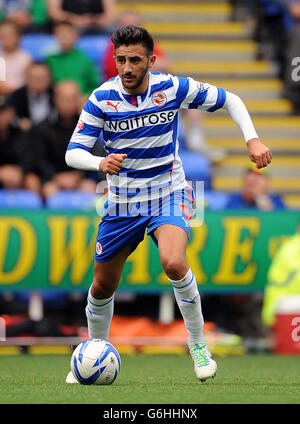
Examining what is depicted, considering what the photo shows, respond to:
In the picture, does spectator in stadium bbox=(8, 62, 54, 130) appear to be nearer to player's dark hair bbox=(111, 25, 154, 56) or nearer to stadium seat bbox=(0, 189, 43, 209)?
stadium seat bbox=(0, 189, 43, 209)

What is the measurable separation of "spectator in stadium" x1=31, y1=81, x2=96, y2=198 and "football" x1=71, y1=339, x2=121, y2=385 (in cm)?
475

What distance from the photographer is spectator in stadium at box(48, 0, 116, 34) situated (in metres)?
13.4

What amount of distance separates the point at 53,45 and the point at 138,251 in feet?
13.5

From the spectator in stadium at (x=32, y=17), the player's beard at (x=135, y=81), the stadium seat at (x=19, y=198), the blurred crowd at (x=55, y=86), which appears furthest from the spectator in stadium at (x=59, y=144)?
the player's beard at (x=135, y=81)

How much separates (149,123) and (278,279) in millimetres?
3966

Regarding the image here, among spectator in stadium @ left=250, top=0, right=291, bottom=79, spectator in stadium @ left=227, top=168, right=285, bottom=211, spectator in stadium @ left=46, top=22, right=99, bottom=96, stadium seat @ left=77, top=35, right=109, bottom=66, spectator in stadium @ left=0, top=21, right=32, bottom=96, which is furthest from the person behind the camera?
spectator in stadium @ left=250, top=0, right=291, bottom=79

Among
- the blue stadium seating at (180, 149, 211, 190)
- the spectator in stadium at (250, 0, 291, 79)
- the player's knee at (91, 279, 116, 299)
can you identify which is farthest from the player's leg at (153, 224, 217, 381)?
the spectator in stadium at (250, 0, 291, 79)

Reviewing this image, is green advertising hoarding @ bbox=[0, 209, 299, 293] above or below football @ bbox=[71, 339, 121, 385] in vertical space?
A: below

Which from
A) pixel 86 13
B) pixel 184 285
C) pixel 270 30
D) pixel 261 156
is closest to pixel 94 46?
pixel 86 13

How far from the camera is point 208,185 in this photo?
11.6 m

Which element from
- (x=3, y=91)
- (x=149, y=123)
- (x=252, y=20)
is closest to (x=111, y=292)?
(x=149, y=123)

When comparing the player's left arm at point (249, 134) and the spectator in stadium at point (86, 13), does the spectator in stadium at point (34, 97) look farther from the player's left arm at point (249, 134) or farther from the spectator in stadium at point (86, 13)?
the player's left arm at point (249, 134)

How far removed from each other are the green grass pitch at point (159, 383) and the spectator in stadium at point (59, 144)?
2209 mm

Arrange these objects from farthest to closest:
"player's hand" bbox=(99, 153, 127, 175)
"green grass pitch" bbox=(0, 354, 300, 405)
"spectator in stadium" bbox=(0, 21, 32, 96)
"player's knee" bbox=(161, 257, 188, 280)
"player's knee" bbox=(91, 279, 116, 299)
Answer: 1. "spectator in stadium" bbox=(0, 21, 32, 96)
2. "player's knee" bbox=(91, 279, 116, 299)
3. "player's knee" bbox=(161, 257, 188, 280)
4. "player's hand" bbox=(99, 153, 127, 175)
5. "green grass pitch" bbox=(0, 354, 300, 405)
